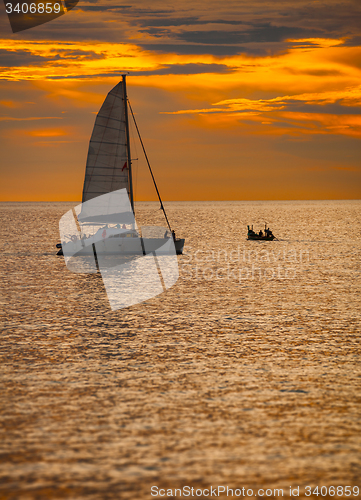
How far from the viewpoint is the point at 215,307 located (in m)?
29.2

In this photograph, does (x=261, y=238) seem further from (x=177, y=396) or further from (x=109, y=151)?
(x=177, y=396)

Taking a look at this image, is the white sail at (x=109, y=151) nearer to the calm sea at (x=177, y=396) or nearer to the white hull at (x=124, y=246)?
the white hull at (x=124, y=246)

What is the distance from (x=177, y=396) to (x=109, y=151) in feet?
134

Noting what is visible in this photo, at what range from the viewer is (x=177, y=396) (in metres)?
14.7

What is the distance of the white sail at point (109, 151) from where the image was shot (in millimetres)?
52094

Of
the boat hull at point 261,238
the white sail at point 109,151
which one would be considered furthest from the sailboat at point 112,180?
the boat hull at point 261,238

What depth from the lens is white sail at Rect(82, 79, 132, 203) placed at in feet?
171

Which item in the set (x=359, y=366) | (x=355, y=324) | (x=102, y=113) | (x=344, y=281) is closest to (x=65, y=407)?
(x=359, y=366)

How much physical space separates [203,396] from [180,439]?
2.83m

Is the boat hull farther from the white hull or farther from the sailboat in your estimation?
the sailboat

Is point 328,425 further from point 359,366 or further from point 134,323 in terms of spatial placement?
point 134,323

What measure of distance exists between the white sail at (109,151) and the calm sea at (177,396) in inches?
917

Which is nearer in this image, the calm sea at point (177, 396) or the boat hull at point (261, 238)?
the calm sea at point (177, 396)

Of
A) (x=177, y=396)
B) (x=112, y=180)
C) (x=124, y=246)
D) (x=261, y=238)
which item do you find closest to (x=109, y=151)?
(x=112, y=180)
